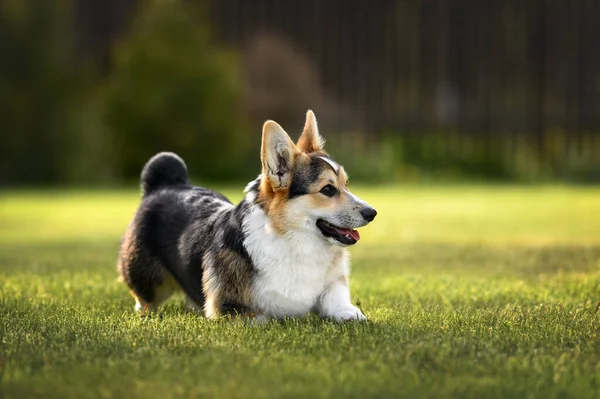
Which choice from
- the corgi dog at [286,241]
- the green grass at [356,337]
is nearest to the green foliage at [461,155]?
the green grass at [356,337]

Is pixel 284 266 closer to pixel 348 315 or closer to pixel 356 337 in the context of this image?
pixel 348 315

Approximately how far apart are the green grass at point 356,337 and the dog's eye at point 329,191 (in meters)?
0.61

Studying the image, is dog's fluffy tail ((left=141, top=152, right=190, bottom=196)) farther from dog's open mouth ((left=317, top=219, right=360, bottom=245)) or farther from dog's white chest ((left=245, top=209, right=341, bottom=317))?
dog's open mouth ((left=317, top=219, right=360, bottom=245))

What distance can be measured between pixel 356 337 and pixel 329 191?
30.5 inches

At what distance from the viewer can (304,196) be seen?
3980 millimetres

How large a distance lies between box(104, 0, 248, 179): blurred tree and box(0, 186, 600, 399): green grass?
1273 centimetres

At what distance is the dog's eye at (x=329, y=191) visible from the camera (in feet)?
13.1

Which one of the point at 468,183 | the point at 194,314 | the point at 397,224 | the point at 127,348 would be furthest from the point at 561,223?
the point at 468,183

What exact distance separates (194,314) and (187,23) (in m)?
17.1

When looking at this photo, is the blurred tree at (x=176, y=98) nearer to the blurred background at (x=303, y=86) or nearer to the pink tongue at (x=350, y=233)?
the blurred background at (x=303, y=86)

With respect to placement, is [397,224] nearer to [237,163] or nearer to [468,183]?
[468,183]

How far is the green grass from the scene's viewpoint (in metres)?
2.84

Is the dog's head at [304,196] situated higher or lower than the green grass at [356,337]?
higher

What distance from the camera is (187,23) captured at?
20.6 meters
